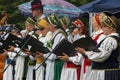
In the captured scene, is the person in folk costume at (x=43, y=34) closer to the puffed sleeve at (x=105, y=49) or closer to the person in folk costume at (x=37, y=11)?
the person in folk costume at (x=37, y=11)

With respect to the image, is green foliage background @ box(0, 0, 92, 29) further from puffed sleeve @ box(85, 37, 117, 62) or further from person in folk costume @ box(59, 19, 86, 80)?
puffed sleeve @ box(85, 37, 117, 62)

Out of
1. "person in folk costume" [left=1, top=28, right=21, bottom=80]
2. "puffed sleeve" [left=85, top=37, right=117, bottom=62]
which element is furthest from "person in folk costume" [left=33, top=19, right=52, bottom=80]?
"puffed sleeve" [left=85, top=37, right=117, bottom=62]

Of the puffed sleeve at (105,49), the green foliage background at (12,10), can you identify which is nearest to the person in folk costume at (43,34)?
the puffed sleeve at (105,49)

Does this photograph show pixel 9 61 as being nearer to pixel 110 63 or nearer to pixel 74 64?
pixel 74 64

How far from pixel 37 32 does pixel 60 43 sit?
1.49 m

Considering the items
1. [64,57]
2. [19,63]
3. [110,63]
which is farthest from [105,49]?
[19,63]

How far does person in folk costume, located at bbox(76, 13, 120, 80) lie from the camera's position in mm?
7668

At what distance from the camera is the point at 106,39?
7676 mm

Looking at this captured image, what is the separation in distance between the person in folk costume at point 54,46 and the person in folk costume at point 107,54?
4.41 ft

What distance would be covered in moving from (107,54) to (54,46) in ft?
5.62

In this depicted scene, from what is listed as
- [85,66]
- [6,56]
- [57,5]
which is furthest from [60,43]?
[57,5]

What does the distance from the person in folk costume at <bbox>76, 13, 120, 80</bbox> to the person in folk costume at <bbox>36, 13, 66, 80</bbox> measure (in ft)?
4.41

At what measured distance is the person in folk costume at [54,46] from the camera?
9.27 m

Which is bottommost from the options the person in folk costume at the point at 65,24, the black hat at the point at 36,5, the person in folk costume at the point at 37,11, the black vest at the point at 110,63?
the black vest at the point at 110,63
